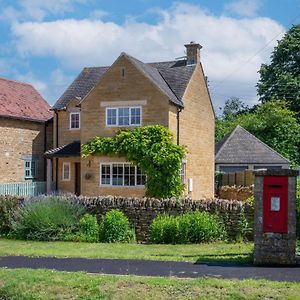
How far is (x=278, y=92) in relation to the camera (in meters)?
62.5

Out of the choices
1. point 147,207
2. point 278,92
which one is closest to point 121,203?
point 147,207

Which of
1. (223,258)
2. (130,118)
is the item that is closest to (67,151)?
(130,118)

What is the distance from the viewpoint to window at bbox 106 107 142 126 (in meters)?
30.2

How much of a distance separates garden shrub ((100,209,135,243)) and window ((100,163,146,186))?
1028 cm

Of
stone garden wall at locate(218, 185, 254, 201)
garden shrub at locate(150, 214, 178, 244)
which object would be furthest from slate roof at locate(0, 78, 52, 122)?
garden shrub at locate(150, 214, 178, 244)

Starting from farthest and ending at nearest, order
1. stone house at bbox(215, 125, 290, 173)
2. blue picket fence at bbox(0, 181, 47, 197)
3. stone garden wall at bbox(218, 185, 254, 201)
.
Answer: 1. stone house at bbox(215, 125, 290, 173)
2. stone garden wall at bbox(218, 185, 254, 201)
3. blue picket fence at bbox(0, 181, 47, 197)

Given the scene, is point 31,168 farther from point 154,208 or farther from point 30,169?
point 154,208

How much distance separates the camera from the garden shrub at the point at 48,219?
64.0 feet

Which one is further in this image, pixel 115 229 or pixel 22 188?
pixel 22 188

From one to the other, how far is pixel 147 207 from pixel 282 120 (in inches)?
1383

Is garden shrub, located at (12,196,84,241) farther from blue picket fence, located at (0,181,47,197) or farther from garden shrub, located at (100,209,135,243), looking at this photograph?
blue picket fence, located at (0,181,47,197)

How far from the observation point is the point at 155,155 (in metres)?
28.8

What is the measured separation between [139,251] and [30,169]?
73.4ft

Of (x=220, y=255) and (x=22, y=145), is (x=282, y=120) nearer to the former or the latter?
(x=22, y=145)
